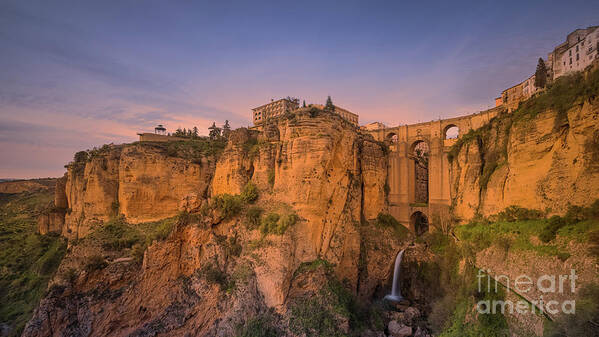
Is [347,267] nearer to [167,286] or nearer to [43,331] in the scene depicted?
[167,286]

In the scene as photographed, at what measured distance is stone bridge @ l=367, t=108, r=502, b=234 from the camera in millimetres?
21344

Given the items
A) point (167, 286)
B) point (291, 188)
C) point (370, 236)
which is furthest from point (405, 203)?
point (167, 286)

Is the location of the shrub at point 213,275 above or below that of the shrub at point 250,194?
below

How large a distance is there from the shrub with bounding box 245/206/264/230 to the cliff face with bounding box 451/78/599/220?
45.5ft

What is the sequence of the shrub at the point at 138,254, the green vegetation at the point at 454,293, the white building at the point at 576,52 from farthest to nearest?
the white building at the point at 576,52 < the shrub at the point at 138,254 < the green vegetation at the point at 454,293

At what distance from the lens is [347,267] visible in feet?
56.3

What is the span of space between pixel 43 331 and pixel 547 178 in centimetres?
2655

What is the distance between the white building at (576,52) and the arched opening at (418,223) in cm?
1600

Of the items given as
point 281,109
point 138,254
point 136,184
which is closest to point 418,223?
point 138,254

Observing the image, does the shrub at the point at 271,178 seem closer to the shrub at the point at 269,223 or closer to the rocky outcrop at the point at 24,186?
the shrub at the point at 269,223

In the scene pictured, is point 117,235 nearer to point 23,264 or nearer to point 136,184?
point 136,184

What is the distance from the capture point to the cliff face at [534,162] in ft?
37.2

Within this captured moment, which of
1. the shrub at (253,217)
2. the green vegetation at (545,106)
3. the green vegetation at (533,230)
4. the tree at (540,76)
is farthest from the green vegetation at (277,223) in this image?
the tree at (540,76)

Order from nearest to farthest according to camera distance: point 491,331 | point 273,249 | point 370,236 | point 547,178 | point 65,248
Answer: point 491,331, point 547,178, point 273,249, point 370,236, point 65,248
